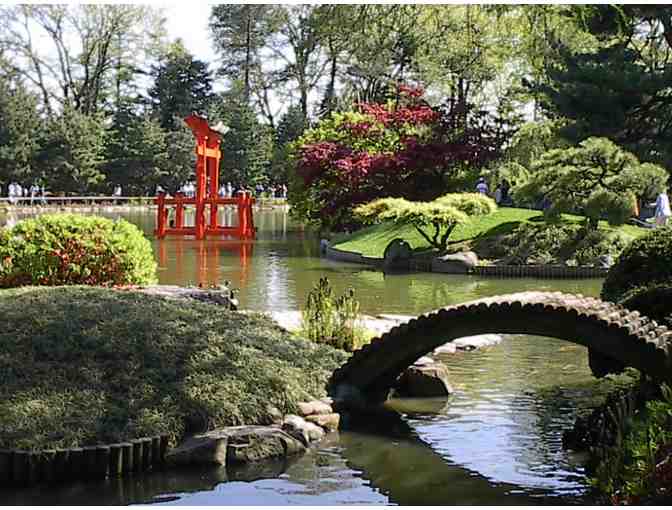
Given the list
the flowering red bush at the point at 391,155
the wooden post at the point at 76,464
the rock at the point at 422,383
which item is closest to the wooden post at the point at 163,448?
the wooden post at the point at 76,464

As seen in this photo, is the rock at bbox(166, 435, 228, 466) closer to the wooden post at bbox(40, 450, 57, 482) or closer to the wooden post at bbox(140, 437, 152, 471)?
the wooden post at bbox(140, 437, 152, 471)

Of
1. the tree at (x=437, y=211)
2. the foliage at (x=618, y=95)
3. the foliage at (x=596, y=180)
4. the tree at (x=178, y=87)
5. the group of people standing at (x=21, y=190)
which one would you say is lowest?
the tree at (x=437, y=211)

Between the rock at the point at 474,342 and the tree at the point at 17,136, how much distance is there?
1579 inches

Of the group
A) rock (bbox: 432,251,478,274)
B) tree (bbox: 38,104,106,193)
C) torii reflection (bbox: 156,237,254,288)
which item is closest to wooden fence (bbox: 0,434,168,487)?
torii reflection (bbox: 156,237,254,288)

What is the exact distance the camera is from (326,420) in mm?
7316

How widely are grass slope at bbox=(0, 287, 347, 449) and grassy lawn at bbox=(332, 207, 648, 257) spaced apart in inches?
552

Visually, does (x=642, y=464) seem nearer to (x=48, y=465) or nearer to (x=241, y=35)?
(x=48, y=465)

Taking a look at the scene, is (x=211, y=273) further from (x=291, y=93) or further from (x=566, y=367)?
(x=291, y=93)

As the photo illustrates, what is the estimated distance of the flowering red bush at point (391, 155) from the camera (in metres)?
27.6

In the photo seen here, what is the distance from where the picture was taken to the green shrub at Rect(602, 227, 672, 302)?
796 cm

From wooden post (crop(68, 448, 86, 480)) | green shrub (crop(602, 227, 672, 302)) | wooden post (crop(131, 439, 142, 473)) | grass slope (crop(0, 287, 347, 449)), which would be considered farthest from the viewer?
green shrub (crop(602, 227, 672, 302))

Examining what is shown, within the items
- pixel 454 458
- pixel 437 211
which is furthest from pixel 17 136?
pixel 454 458

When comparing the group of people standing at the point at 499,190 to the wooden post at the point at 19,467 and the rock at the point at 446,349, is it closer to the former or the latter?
the rock at the point at 446,349

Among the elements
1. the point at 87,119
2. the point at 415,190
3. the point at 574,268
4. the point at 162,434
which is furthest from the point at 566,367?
the point at 87,119
